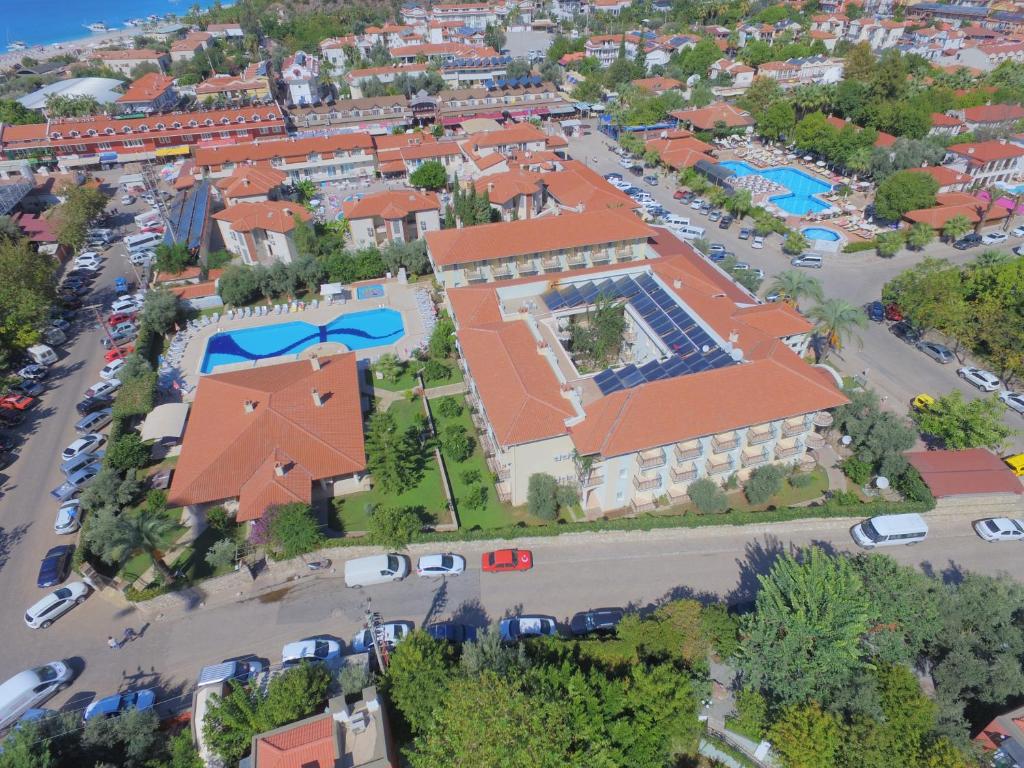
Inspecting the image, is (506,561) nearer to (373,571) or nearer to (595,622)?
(595,622)

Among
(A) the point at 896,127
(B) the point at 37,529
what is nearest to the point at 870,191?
(A) the point at 896,127

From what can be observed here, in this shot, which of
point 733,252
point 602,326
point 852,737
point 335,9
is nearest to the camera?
point 852,737

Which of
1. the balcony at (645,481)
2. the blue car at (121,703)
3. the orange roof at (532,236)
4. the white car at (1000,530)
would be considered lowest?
A: the white car at (1000,530)

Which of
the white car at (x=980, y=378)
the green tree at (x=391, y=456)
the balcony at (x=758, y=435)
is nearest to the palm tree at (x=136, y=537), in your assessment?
the green tree at (x=391, y=456)

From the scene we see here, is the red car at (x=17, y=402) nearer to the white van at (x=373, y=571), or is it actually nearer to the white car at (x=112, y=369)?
the white car at (x=112, y=369)

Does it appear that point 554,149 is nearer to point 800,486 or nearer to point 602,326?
point 602,326

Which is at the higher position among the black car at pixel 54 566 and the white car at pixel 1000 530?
the black car at pixel 54 566

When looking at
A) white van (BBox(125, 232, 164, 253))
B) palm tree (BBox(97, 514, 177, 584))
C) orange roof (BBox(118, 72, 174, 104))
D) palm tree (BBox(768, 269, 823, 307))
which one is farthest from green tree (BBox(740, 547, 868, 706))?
orange roof (BBox(118, 72, 174, 104))
